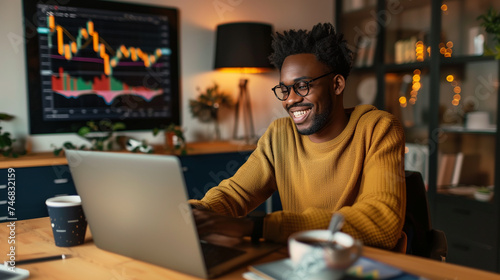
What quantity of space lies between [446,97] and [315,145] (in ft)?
6.76

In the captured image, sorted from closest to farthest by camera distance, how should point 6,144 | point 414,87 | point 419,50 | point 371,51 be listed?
point 6,144 < point 419,50 < point 414,87 < point 371,51

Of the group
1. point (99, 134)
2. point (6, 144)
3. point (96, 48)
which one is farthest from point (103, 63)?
point (6, 144)

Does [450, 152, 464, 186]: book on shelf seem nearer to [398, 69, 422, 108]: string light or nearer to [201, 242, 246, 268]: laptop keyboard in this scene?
[398, 69, 422, 108]: string light

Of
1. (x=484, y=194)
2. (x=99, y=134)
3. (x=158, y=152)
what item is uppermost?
(x=99, y=134)

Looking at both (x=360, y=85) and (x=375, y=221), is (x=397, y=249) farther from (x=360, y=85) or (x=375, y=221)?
(x=360, y=85)

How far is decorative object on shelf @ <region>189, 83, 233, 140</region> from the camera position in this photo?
3369 mm

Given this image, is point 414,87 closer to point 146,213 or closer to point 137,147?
point 137,147

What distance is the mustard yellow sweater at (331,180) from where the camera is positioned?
103cm

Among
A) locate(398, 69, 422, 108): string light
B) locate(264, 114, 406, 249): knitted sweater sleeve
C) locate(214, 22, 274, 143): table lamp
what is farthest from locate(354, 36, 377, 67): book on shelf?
locate(264, 114, 406, 249): knitted sweater sleeve

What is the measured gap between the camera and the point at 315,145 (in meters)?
1.52

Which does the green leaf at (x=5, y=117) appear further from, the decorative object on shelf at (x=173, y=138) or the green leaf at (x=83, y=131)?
the decorative object on shelf at (x=173, y=138)

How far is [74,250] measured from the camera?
1.01 m

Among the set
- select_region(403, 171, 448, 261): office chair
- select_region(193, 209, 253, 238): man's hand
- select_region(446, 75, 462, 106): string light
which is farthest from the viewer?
select_region(446, 75, 462, 106): string light

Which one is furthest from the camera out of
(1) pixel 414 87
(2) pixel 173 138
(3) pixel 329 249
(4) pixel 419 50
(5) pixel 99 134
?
(1) pixel 414 87
